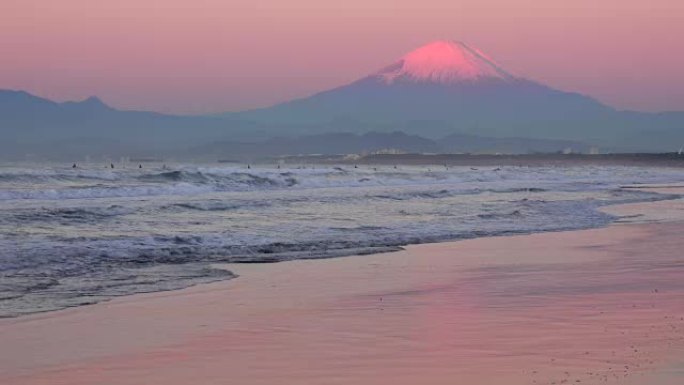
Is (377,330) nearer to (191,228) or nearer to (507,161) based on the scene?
(191,228)

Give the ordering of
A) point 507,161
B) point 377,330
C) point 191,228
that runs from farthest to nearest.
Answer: point 507,161 → point 191,228 → point 377,330

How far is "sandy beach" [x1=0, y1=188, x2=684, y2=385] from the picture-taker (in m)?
8.24

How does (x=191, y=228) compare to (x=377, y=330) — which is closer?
(x=377, y=330)

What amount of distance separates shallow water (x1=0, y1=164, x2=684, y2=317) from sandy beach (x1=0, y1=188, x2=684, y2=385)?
139 centimetres

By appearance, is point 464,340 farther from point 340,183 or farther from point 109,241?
point 340,183

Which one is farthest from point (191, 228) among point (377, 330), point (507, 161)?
point (507, 161)

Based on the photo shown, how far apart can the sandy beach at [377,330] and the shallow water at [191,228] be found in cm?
139

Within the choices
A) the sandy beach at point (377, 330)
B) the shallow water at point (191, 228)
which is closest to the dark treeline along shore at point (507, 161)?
the shallow water at point (191, 228)

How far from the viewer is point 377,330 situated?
10086mm

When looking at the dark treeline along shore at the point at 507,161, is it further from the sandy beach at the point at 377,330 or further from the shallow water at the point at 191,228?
the sandy beach at the point at 377,330

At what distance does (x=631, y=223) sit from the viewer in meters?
26.0

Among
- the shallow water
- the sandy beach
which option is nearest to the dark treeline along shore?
the shallow water

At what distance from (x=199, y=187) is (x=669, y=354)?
121ft

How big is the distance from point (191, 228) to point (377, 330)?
12581 mm
